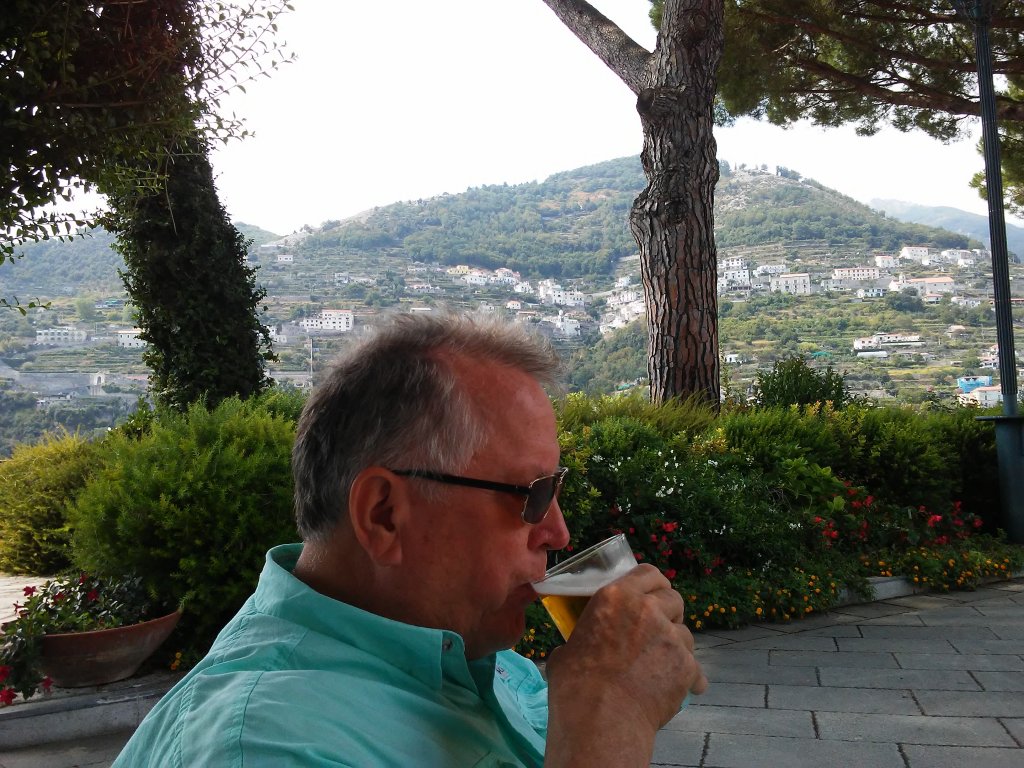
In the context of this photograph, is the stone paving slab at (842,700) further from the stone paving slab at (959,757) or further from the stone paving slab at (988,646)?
the stone paving slab at (988,646)

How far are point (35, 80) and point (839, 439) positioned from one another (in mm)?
6618

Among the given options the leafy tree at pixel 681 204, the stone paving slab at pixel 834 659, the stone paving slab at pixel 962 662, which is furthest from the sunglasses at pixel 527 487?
the leafy tree at pixel 681 204

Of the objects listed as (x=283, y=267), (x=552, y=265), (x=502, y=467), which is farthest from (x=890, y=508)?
(x=552, y=265)

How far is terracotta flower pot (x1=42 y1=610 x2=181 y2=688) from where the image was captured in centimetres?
390

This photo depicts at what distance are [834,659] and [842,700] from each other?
0.74 metres

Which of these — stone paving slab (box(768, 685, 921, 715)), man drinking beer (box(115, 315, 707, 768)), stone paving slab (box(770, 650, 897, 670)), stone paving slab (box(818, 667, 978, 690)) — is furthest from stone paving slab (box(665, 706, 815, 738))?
man drinking beer (box(115, 315, 707, 768))

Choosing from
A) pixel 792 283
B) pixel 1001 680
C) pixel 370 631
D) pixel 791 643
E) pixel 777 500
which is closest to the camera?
pixel 370 631

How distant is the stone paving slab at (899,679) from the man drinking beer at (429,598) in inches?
139

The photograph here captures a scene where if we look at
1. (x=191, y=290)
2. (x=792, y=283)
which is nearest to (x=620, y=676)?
(x=191, y=290)

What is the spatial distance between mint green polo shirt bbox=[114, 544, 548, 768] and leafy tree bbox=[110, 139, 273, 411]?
22.8 ft

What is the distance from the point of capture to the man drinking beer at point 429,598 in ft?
3.54

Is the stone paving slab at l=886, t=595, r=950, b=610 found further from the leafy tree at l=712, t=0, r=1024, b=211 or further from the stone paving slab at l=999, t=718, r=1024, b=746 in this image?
the leafy tree at l=712, t=0, r=1024, b=211

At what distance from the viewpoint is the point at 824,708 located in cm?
401

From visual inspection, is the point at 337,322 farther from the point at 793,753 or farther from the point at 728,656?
the point at 728,656
